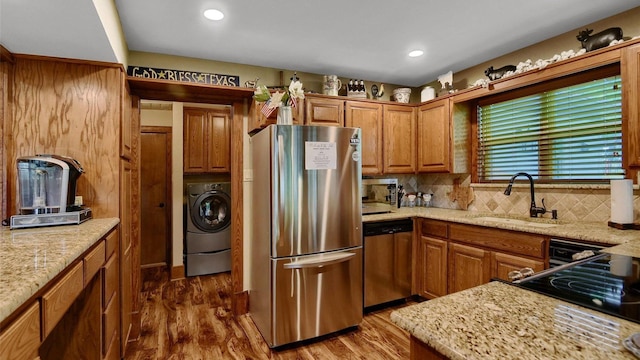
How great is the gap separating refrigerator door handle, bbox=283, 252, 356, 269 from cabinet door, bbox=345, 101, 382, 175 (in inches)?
41.8

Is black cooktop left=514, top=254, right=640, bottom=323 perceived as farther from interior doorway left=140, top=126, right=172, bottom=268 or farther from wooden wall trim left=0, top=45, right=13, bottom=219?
interior doorway left=140, top=126, right=172, bottom=268

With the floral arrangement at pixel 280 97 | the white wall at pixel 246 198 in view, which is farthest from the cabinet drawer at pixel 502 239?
the white wall at pixel 246 198

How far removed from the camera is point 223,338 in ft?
8.07

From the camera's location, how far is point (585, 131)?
2.44m

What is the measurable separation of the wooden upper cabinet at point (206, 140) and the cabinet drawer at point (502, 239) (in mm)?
3067

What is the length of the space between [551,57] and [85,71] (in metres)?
3.47

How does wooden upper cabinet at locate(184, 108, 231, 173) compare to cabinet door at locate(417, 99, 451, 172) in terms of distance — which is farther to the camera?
wooden upper cabinet at locate(184, 108, 231, 173)

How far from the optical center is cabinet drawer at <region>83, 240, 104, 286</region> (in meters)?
1.37

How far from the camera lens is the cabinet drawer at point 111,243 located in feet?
5.79

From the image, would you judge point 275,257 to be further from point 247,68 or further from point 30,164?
point 247,68

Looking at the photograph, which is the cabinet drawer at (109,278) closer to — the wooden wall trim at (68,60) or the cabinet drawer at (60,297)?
the cabinet drawer at (60,297)

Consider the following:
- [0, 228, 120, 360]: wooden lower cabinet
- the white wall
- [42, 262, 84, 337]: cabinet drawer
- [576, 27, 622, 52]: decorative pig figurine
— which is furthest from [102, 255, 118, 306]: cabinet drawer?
[576, 27, 622, 52]: decorative pig figurine

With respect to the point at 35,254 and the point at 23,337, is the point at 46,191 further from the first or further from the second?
the point at 23,337

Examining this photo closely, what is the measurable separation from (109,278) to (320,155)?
5.13 ft
